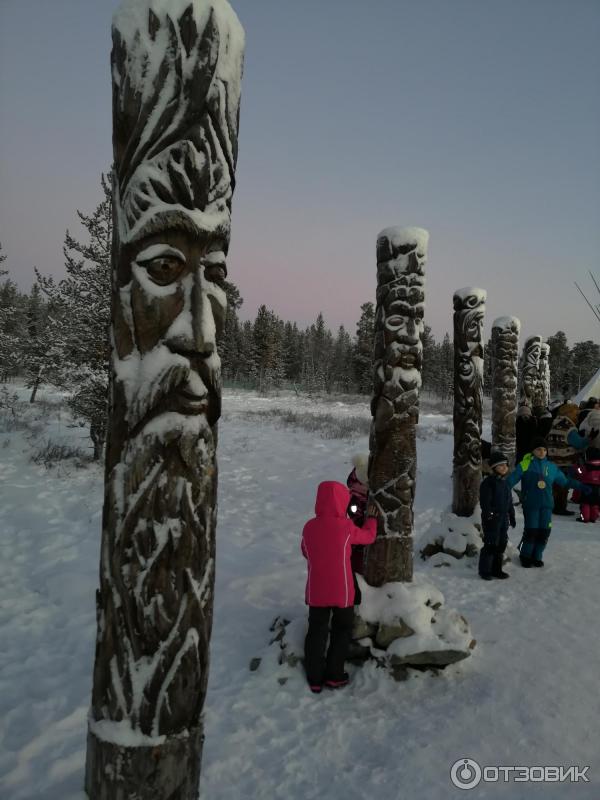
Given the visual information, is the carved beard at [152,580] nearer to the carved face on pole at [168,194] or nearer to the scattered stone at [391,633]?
the carved face on pole at [168,194]

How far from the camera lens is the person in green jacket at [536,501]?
7023 millimetres

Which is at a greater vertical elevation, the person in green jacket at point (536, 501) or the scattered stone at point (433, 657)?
the person in green jacket at point (536, 501)

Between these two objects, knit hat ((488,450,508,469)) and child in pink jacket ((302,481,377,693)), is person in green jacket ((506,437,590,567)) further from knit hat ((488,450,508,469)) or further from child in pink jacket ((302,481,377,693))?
child in pink jacket ((302,481,377,693))

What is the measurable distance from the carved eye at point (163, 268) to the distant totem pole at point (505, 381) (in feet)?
31.0

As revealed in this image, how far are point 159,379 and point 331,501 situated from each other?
241cm

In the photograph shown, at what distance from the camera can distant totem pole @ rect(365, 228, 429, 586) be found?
209 inches

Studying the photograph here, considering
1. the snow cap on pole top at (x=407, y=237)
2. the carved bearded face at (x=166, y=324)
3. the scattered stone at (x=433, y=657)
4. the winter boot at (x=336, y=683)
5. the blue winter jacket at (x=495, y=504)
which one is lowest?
the winter boot at (x=336, y=683)

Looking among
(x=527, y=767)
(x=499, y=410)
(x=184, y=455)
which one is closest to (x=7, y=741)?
(x=184, y=455)

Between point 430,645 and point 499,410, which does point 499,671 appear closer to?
point 430,645

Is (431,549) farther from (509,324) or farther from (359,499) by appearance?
(509,324)

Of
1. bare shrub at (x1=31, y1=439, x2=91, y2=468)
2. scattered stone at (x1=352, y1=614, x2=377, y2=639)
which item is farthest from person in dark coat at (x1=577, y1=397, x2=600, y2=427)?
bare shrub at (x1=31, y1=439, x2=91, y2=468)

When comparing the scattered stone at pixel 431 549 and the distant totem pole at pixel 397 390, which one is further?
the scattered stone at pixel 431 549

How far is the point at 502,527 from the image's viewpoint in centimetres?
664

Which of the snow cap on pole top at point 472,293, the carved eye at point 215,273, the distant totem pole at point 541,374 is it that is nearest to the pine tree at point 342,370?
the distant totem pole at point 541,374
